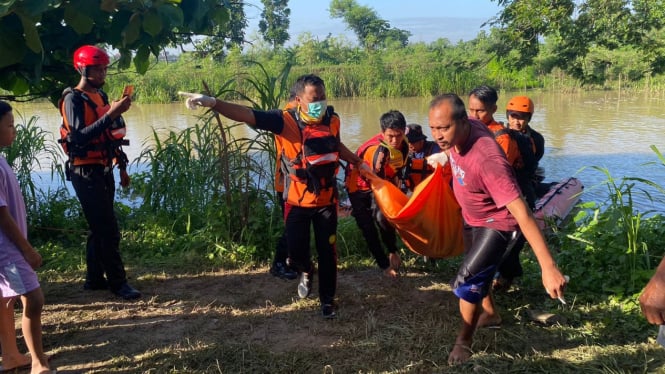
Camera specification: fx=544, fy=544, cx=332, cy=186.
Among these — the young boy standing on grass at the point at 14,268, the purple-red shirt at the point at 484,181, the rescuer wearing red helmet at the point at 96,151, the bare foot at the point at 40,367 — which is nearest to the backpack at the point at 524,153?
the purple-red shirt at the point at 484,181

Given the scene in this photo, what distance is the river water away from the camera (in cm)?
941

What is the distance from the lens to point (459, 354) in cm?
316

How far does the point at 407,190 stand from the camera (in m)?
4.73

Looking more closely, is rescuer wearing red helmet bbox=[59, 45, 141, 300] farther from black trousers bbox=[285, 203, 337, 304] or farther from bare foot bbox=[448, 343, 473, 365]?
bare foot bbox=[448, 343, 473, 365]

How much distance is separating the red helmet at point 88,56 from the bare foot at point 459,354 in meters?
2.99

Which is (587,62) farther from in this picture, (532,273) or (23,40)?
(23,40)

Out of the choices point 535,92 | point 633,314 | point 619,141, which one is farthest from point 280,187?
point 535,92

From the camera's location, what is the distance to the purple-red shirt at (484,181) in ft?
9.02

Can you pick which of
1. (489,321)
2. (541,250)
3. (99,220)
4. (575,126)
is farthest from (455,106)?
(575,126)

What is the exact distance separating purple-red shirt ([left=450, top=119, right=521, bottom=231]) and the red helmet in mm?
2442

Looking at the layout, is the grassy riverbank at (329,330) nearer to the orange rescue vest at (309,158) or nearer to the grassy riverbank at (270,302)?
the grassy riverbank at (270,302)

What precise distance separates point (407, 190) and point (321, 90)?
1546 mm

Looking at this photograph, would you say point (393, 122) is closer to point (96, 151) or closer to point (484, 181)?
point (484, 181)

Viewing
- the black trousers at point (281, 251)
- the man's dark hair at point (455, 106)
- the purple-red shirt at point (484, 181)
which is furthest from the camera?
the black trousers at point (281, 251)
